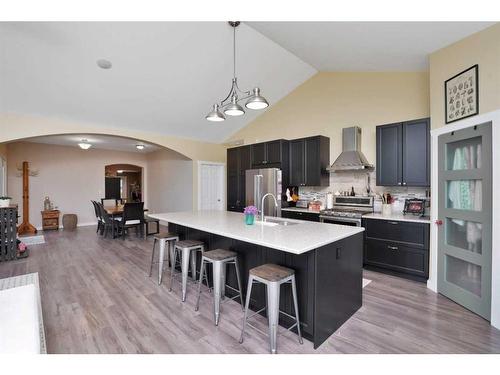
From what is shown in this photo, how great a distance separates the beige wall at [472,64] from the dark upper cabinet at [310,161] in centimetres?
184

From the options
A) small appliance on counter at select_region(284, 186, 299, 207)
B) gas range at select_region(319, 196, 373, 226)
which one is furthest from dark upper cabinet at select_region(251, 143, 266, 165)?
gas range at select_region(319, 196, 373, 226)

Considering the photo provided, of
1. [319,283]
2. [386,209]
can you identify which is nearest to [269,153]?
[386,209]

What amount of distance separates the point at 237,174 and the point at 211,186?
3.98 ft

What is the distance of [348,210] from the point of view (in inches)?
160

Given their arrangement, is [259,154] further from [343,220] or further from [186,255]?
[186,255]

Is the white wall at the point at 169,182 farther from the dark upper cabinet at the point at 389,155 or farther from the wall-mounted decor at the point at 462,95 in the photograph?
the wall-mounted decor at the point at 462,95

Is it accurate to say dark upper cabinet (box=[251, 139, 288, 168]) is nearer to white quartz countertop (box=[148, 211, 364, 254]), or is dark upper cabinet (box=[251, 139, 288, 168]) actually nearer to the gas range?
the gas range

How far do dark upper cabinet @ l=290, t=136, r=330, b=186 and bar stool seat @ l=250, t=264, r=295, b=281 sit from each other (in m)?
2.81

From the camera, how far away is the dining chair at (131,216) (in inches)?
236

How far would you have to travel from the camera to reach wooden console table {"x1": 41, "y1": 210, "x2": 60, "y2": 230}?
7.10 metres

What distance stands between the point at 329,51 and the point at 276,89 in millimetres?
1636

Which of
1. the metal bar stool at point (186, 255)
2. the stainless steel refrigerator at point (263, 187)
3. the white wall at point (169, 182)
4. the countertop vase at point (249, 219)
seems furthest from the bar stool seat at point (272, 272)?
the white wall at point (169, 182)

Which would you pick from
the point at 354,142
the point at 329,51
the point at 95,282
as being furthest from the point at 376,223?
the point at 95,282
